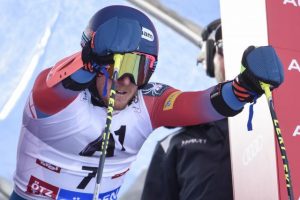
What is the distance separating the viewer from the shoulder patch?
1146 millimetres

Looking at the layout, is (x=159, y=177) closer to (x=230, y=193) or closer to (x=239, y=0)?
(x=230, y=193)

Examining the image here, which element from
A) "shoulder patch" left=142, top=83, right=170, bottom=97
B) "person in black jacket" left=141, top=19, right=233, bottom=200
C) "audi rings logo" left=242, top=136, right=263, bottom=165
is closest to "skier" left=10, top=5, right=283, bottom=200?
"shoulder patch" left=142, top=83, right=170, bottom=97

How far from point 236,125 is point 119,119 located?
242mm

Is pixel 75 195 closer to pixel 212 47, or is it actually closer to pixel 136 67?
pixel 136 67

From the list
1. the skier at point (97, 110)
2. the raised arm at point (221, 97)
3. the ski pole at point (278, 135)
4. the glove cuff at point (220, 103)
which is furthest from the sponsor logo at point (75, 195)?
the ski pole at point (278, 135)

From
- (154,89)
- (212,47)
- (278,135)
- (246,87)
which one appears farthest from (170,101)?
(212,47)

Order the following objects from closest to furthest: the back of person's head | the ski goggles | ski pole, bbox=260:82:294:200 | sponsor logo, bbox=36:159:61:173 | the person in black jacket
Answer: ski pole, bbox=260:82:294:200 → the ski goggles → sponsor logo, bbox=36:159:61:173 → the person in black jacket → the back of person's head

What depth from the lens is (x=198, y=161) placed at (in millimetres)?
1354

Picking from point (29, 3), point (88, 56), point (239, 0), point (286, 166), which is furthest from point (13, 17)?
point (286, 166)

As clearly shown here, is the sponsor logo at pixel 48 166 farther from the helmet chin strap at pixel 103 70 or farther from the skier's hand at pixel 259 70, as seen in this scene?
the skier's hand at pixel 259 70

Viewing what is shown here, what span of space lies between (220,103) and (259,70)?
0.48 ft

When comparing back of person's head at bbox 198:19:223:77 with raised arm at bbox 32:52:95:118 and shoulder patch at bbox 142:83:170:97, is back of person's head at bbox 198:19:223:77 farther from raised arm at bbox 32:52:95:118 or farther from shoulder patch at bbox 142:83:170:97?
raised arm at bbox 32:52:95:118

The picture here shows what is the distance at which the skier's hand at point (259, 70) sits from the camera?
90 cm

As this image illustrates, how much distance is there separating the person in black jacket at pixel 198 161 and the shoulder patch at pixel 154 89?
246 millimetres
